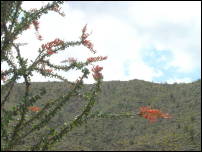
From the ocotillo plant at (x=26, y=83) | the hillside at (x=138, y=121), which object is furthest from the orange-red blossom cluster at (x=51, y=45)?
the hillside at (x=138, y=121)

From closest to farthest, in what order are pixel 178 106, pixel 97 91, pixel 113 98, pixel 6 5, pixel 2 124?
pixel 6 5 → pixel 2 124 → pixel 97 91 → pixel 178 106 → pixel 113 98

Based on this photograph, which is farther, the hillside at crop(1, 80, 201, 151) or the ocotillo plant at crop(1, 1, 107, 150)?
the hillside at crop(1, 80, 201, 151)

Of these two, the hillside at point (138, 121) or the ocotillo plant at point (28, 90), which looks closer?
the ocotillo plant at point (28, 90)

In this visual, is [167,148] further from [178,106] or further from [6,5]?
[6,5]

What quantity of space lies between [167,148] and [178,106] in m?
11.6

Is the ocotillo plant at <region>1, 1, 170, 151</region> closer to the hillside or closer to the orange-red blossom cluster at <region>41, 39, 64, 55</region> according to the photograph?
the orange-red blossom cluster at <region>41, 39, 64, 55</region>

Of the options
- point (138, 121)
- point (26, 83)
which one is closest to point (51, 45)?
point (26, 83)

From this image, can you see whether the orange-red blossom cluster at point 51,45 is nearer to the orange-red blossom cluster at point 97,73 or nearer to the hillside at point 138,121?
the orange-red blossom cluster at point 97,73

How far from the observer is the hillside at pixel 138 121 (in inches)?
1288

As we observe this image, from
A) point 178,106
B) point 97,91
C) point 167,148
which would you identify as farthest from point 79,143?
point 97,91

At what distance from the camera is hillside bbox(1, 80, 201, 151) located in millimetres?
32719

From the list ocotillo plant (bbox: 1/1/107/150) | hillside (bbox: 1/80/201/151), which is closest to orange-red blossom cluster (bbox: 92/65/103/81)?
ocotillo plant (bbox: 1/1/107/150)

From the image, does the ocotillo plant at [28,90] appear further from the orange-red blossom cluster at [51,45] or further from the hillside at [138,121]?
the hillside at [138,121]

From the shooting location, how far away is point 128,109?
42188mm
